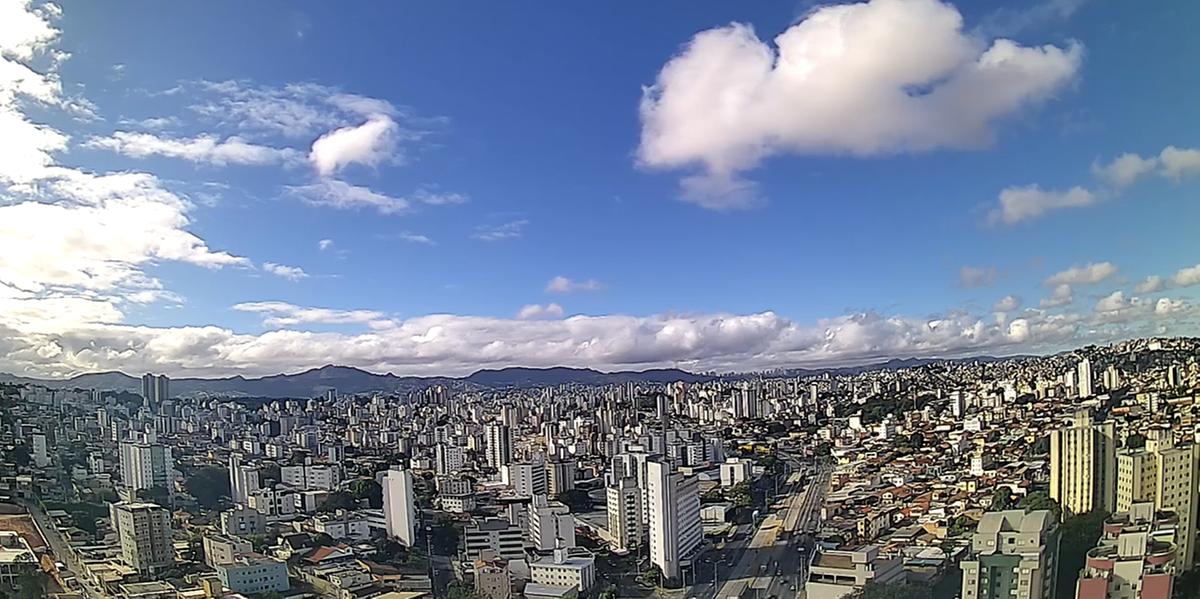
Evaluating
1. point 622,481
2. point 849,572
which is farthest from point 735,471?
point 849,572

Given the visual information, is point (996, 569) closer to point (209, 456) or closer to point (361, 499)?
point (361, 499)

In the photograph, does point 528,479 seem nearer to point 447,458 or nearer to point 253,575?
point 447,458

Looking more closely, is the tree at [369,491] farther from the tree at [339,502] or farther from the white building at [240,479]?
the white building at [240,479]

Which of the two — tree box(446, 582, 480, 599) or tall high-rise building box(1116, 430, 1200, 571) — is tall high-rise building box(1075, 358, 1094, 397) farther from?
tree box(446, 582, 480, 599)

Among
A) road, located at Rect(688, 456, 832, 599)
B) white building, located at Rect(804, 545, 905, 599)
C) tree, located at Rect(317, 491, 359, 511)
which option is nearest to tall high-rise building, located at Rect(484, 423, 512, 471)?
tree, located at Rect(317, 491, 359, 511)

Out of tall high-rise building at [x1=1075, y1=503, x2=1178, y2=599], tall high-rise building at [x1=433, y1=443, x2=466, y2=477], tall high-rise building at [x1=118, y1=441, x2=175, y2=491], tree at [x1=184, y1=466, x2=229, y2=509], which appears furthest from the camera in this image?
tall high-rise building at [x1=433, y1=443, x2=466, y2=477]

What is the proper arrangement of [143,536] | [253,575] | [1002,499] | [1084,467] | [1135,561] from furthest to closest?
[143,536] → [253,575] → [1002,499] → [1084,467] → [1135,561]

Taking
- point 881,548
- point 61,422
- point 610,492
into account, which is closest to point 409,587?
point 610,492
